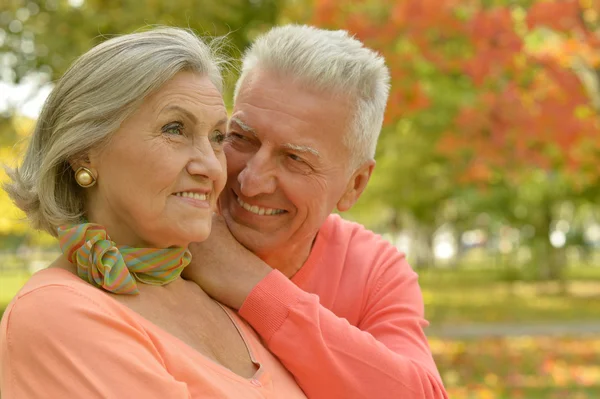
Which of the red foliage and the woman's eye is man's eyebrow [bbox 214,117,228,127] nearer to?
the woman's eye

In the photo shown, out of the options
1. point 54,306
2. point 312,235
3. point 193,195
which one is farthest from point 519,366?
point 54,306

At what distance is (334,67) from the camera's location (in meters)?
2.61

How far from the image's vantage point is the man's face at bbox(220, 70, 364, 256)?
2.61 metres

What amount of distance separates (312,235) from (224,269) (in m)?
0.46

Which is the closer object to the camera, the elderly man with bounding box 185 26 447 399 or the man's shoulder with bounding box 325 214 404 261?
the elderly man with bounding box 185 26 447 399

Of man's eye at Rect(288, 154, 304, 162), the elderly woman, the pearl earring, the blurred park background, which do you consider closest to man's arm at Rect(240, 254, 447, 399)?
the elderly woman

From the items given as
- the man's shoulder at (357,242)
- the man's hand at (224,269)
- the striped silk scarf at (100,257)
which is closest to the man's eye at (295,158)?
the man's hand at (224,269)

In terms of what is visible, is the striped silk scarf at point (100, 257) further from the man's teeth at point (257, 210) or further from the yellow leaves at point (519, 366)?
the yellow leaves at point (519, 366)

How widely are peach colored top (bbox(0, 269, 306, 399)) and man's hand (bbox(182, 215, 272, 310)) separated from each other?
482 millimetres

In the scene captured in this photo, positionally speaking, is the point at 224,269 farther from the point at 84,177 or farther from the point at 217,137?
the point at 84,177

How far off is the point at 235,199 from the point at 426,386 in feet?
2.64

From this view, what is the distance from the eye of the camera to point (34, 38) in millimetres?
10117

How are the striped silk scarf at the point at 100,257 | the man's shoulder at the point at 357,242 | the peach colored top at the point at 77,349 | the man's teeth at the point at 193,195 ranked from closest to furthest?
1. the peach colored top at the point at 77,349
2. the striped silk scarf at the point at 100,257
3. the man's teeth at the point at 193,195
4. the man's shoulder at the point at 357,242

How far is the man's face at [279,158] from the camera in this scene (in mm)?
2611
